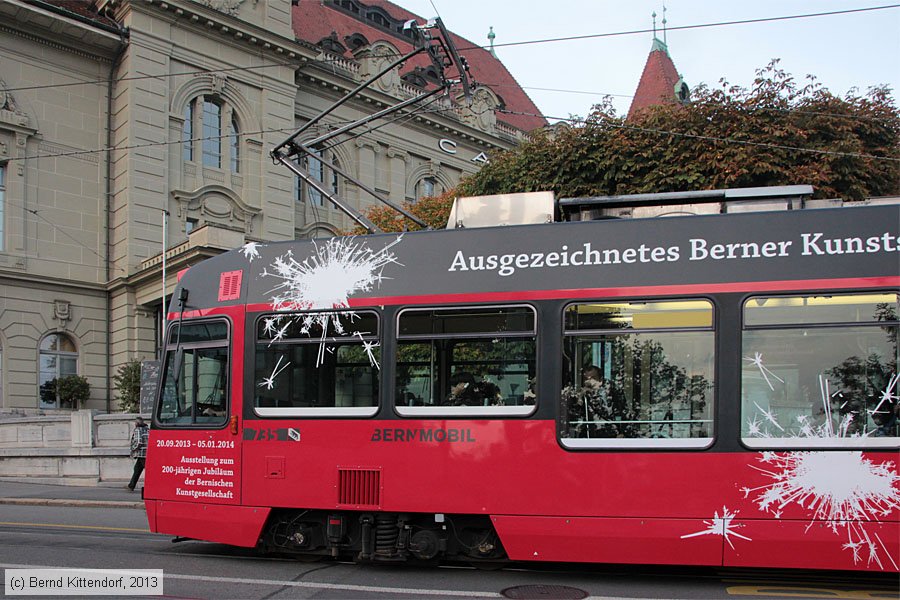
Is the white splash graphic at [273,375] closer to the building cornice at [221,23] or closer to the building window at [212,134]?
the building window at [212,134]

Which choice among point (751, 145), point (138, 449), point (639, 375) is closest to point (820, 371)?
point (639, 375)

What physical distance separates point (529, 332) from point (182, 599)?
354 cm

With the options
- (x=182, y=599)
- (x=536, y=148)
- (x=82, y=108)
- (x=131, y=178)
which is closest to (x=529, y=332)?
(x=182, y=599)

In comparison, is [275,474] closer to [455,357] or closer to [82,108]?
[455,357]

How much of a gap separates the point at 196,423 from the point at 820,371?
572 cm

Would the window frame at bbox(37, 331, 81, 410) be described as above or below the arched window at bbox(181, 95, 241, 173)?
below

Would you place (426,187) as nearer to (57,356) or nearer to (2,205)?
(57,356)

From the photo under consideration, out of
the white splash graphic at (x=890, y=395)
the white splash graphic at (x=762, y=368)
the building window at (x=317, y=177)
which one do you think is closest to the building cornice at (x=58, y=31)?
the building window at (x=317, y=177)

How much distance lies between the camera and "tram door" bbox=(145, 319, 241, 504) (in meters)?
8.33

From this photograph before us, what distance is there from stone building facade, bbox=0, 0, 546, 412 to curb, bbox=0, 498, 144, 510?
11378mm

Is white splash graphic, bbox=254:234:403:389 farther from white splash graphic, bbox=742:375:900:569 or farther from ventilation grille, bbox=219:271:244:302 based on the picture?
white splash graphic, bbox=742:375:900:569

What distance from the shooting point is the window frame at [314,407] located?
7.86m

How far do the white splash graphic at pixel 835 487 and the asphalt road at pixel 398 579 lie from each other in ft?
1.75

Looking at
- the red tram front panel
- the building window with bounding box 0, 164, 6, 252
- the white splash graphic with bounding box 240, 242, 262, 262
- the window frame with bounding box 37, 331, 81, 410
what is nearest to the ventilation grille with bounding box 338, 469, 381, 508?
the red tram front panel
